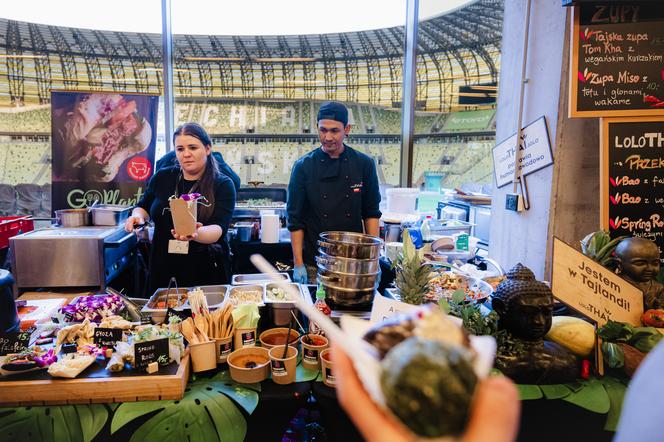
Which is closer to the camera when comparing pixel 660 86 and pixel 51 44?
pixel 660 86

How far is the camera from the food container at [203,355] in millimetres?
1333

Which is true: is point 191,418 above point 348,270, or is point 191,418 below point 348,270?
below

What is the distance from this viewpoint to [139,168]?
4035 millimetres

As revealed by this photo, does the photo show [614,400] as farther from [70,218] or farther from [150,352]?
[70,218]

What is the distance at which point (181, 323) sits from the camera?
143 centimetres

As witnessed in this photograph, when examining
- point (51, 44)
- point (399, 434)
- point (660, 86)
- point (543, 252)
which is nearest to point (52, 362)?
point (399, 434)

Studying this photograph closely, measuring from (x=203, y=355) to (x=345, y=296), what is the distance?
652 millimetres

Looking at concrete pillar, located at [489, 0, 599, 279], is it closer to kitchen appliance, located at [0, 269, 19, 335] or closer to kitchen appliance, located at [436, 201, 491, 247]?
kitchen appliance, located at [436, 201, 491, 247]

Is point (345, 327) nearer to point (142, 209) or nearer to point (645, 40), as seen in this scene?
point (142, 209)

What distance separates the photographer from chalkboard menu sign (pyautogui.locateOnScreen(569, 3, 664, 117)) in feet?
7.20

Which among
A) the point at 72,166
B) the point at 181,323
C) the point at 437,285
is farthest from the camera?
the point at 72,166

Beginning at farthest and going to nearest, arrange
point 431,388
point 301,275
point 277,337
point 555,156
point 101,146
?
point 101,146 < point 301,275 < point 555,156 < point 277,337 < point 431,388

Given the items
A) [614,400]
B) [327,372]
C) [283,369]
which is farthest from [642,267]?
[283,369]

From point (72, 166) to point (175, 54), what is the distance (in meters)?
1.85
